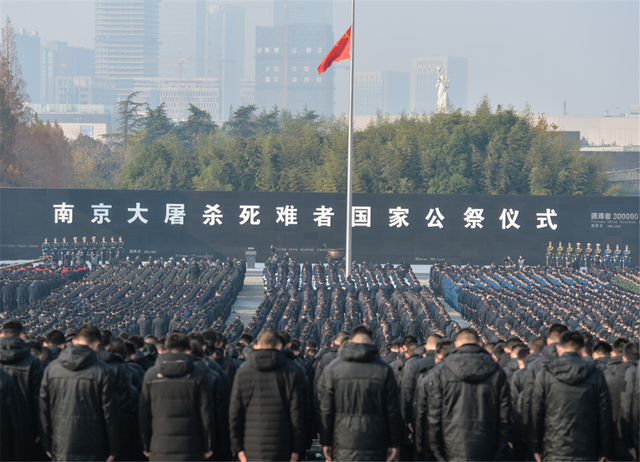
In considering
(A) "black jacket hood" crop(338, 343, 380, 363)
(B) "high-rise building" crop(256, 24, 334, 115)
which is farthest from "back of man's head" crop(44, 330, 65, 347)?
(B) "high-rise building" crop(256, 24, 334, 115)

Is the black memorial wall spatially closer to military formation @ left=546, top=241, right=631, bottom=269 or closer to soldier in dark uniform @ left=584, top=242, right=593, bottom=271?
military formation @ left=546, top=241, right=631, bottom=269

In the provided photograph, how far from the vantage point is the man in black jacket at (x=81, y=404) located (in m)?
4.60

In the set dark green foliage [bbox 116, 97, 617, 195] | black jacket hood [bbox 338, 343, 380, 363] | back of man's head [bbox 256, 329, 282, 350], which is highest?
dark green foliage [bbox 116, 97, 617, 195]

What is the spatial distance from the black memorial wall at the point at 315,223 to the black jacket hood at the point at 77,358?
2505 cm

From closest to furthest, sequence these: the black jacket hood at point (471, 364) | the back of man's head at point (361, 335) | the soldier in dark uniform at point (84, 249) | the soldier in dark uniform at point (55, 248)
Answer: the black jacket hood at point (471, 364) < the back of man's head at point (361, 335) < the soldier in dark uniform at point (55, 248) < the soldier in dark uniform at point (84, 249)

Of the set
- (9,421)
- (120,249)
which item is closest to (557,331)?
(9,421)

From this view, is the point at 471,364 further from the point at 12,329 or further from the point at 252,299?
the point at 252,299

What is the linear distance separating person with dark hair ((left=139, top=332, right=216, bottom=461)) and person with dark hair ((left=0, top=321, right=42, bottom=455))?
0.86 meters

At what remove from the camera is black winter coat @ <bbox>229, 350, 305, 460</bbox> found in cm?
464

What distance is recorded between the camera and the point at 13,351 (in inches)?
192

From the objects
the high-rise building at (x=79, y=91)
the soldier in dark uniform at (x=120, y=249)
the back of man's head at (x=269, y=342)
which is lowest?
the soldier in dark uniform at (x=120, y=249)

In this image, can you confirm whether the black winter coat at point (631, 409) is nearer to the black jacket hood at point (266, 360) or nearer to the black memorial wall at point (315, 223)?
the black jacket hood at point (266, 360)

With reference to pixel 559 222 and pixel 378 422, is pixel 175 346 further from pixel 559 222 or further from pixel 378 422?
pixel 559 222

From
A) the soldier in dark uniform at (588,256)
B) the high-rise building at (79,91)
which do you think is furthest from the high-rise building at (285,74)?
the soldier in dark uniform at (588,256)
